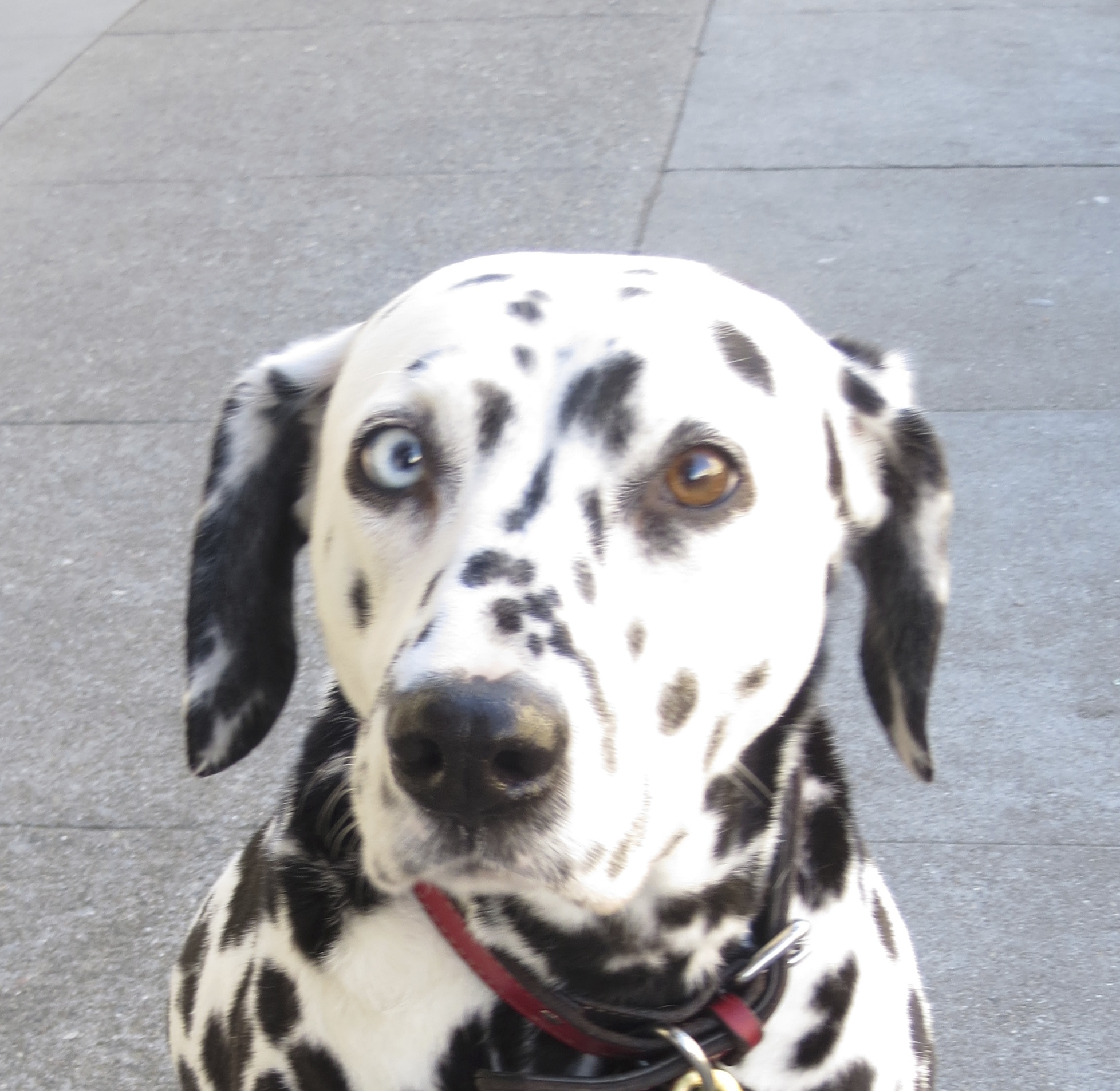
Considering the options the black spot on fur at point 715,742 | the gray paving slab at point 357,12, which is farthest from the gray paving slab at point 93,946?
the gray paving slab at point 357,12

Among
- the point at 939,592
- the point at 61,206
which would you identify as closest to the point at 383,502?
the point at 939,592

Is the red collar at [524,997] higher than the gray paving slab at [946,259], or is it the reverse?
the red collar at [524,997]

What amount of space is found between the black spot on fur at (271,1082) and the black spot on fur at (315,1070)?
3cm

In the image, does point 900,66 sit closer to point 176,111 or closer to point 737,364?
point 176,111

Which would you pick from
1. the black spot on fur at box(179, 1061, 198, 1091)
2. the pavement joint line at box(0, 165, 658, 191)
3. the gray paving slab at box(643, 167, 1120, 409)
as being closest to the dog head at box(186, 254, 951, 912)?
the black spot on fur at box(179, 1061, 198, 1091)

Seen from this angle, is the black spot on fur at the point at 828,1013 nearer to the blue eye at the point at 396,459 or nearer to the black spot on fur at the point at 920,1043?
the black spot on fur at the point at 920,1043

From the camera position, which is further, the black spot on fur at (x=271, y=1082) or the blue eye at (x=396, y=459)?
the black spot on fur at (x=271, y=1082)

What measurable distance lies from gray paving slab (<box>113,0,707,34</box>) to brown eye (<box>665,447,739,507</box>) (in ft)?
25.3

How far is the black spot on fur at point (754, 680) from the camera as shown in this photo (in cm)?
219

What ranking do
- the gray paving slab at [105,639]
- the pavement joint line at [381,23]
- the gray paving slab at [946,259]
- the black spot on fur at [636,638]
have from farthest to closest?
the pavement joint line at [381,23]
the gray paving slab at [946,259]
the gray paving slab at [105,639]
the black spot on fur at [636,638]

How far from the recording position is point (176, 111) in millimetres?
8461

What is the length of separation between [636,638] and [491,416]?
13.9 inches

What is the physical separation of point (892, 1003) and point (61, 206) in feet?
20.2

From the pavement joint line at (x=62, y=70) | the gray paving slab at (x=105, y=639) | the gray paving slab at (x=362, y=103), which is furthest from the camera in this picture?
the pavement joint line at (x=62, y=70)
